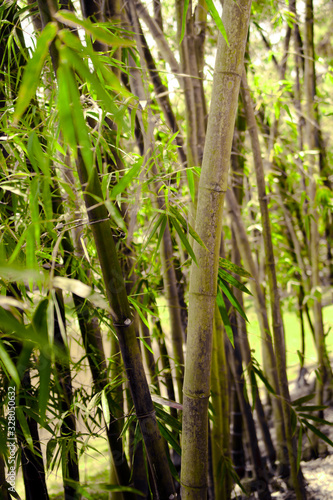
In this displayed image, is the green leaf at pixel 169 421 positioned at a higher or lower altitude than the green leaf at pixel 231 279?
lower

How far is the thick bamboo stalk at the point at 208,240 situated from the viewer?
0.72 meters

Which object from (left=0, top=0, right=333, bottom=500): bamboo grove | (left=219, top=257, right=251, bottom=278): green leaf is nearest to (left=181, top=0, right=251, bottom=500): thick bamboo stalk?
(left=0, top=0, right=333, bottom=500): bamboo grove

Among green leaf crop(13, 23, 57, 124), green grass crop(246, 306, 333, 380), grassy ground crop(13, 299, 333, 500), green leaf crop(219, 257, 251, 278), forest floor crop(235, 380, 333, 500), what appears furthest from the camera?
green grass crop(246, 306, 333, 380)

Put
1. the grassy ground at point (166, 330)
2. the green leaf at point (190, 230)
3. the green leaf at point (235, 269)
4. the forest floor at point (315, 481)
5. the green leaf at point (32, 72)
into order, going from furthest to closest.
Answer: the grassy ground at point (166, 330)
the forest floor at point (315, 481)
the green leaf at point (235, 269)
the green leaf at point (190, 230)
the green leaf at point (32, 72)

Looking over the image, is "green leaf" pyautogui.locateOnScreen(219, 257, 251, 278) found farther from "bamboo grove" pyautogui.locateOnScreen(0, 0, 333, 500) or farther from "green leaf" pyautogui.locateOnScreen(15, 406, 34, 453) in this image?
"green leaf" pyautogui.locateOnScreen(15, 406, 34, 453)

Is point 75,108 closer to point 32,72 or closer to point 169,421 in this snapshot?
point 32,72

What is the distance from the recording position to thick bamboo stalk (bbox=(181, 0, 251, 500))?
2.36ft

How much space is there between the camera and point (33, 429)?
40.3 inches

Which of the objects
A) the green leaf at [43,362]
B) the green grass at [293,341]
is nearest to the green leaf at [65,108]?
the green leaf at [43,362]

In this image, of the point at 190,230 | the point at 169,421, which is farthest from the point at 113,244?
the point at 169,421

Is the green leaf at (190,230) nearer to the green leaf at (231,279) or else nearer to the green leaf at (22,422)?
the green leaf at (231,279)

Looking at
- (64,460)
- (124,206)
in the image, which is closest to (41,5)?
(124,206)

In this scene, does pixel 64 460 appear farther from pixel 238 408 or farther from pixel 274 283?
pixel 238 408

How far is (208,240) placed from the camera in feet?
2.44
